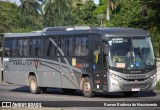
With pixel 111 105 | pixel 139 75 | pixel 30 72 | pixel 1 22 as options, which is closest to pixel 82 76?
pixel 139 75

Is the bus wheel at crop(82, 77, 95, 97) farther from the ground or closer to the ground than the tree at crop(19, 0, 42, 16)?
closer to the ground

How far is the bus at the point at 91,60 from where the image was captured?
25125 mm

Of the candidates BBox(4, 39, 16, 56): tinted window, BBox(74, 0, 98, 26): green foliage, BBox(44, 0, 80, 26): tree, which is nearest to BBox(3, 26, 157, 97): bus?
BBox(4, 39, 16, 56): tinted window

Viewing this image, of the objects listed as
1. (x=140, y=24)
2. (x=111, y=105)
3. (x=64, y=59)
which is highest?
(x=140, y=24)

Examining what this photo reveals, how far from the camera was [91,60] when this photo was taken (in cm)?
2602

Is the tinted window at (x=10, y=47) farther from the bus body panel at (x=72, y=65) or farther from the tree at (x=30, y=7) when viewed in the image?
the tree at (x=30, y=7)

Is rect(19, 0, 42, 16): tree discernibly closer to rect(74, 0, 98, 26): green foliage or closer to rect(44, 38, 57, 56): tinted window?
rect(74, 0, 98, 26): green foliage

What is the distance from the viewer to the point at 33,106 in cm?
1809

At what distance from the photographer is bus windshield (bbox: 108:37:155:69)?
25.1 metres

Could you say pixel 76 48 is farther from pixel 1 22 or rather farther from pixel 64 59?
pixel 1 22

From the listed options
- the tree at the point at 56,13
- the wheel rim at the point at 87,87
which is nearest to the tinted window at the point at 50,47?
the wheel rim at the point at 87,87

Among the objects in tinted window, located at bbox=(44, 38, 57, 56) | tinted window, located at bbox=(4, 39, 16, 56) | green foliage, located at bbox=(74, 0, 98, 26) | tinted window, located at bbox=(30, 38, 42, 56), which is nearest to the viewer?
→ tinted window, located at bbox=(44, 38, 57, 56)

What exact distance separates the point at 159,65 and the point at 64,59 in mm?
8280

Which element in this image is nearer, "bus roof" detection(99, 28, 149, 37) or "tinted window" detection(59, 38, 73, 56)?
"bus roof" detection(99, 28, 149, 37)
